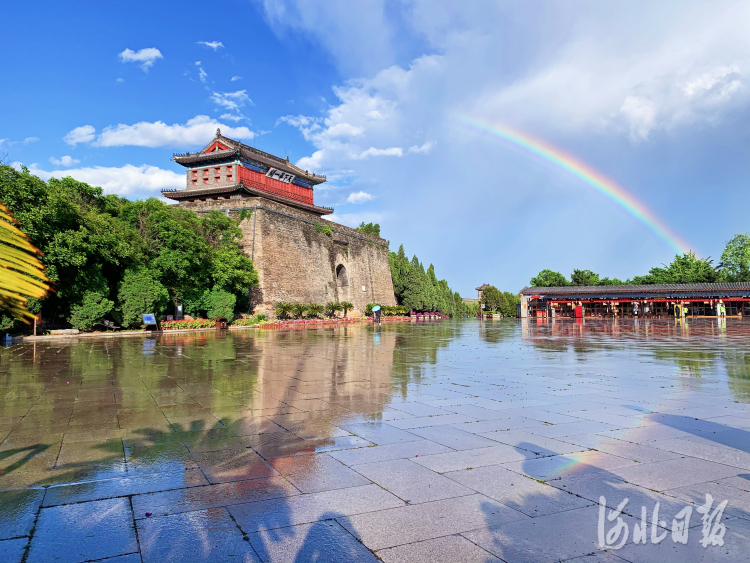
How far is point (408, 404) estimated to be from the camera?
5223mm

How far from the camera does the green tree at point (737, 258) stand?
47.4 m

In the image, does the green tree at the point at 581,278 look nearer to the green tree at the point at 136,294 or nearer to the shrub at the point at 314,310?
the shrub at the point at 314,310

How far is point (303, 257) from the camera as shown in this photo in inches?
1348

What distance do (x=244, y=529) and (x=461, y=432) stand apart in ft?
7.33

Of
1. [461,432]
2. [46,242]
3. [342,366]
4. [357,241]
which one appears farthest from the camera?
[357,241]

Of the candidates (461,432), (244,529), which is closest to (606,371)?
(461,432)

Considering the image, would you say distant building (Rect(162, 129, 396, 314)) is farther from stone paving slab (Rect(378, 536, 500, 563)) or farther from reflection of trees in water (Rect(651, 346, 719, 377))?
stone paving slab (Rect(378, 536, 500, 563))

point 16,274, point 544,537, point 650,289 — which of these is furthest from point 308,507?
point 650,289

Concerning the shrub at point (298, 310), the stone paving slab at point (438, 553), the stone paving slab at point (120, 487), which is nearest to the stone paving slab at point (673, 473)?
the stone paving slab at point (438, 553)

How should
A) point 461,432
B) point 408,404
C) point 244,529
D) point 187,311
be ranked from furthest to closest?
1. point 187,311
2. point 408,404
3. point 461,432
4. point 244,529

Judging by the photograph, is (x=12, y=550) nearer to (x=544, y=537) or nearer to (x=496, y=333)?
(x=544, y=537)

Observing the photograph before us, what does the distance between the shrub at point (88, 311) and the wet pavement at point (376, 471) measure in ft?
43.5

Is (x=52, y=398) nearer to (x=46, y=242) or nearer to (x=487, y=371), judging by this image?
(x=487, y=371)

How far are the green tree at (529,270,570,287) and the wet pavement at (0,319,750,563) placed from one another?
47.7 metres
